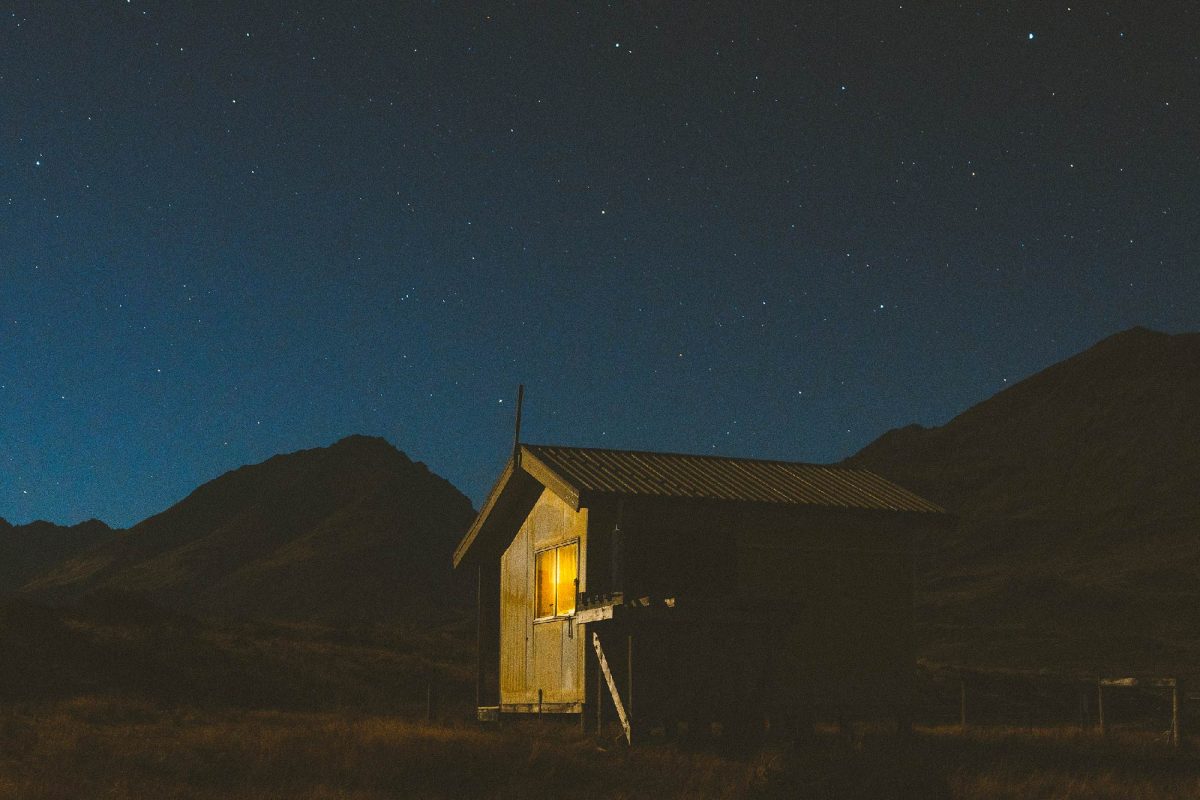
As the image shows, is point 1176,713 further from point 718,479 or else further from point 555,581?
point 555,581

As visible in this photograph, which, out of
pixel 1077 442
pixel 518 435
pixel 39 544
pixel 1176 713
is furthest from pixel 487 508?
pixel 39 544

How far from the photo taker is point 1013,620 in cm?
5816

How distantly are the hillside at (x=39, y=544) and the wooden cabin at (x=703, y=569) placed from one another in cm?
16238

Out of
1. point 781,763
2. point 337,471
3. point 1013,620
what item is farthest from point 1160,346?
point 781,763

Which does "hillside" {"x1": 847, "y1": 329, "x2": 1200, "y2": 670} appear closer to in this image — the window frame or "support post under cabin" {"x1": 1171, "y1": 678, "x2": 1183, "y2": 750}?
"support post under cabin" {"x1": 1171, "y1": 678, "x2": 1183, "y2": 750}

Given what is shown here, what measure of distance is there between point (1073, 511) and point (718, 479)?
7219 centimetres

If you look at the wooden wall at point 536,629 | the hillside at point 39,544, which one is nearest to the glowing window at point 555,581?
the wooden wall at point 536,629

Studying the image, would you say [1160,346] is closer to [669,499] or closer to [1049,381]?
[1049,381]

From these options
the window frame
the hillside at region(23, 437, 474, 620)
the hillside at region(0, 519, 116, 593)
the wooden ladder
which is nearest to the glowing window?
the window frame

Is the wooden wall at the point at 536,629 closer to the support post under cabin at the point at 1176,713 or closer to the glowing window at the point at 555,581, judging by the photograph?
the glowing window at the point at 555,581

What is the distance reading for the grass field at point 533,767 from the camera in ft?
33.4

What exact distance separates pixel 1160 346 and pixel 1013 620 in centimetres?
7050

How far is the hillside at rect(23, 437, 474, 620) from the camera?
113 metres

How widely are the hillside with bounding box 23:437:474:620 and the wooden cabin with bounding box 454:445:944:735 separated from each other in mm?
80934
